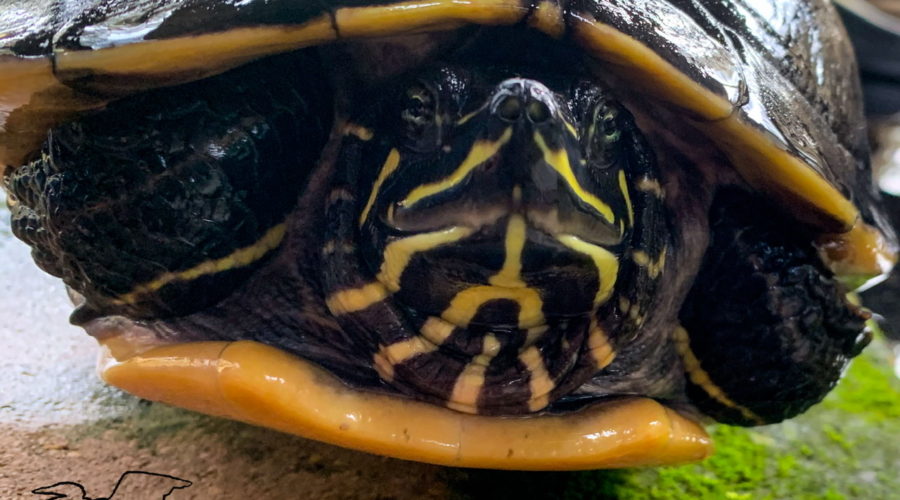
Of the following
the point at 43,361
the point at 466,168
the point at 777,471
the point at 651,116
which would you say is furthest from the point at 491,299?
the point at 43,361

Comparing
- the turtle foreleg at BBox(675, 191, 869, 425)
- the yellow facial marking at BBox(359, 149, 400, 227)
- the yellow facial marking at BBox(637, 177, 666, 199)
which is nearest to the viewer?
the yellow facial marking at BBox(359, 149, 400, 227)

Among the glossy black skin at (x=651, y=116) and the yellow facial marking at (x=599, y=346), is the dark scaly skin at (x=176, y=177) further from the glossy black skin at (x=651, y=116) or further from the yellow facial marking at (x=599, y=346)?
the yellow facial marking at (x=599, y=346)

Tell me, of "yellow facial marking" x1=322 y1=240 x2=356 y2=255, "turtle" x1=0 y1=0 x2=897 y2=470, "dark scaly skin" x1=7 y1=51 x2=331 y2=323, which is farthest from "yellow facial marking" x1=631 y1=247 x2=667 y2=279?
"dark scaly skin" x1=7 y1=51 x2=331 y2=323

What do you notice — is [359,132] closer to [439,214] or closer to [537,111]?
[439,214]

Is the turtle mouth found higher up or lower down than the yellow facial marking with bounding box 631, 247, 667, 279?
higher up

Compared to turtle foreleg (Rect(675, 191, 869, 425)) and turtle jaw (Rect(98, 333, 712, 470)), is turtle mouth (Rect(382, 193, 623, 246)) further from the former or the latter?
turtle foreleg (Rect(675, 191, 869, 425))

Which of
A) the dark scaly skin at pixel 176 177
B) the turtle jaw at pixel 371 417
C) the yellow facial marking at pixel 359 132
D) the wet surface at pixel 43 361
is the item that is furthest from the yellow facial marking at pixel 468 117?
the wet surface at pixel 43 361

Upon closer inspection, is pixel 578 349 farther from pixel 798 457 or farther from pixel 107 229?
pixel 798 457

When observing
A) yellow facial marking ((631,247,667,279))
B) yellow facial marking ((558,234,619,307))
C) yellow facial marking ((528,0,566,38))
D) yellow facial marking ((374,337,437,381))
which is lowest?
yellow facial marking ((374,337,437,381))
